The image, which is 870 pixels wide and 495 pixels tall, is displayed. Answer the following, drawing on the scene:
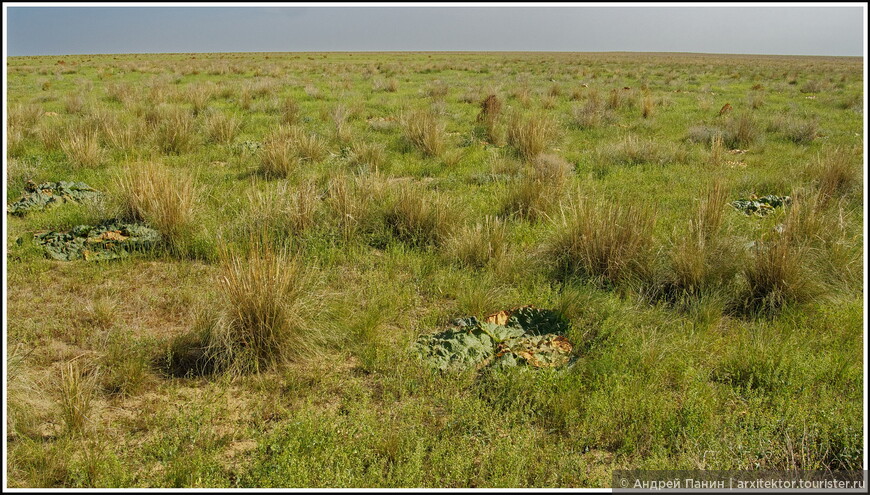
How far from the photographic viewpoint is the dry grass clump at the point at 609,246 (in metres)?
4.21

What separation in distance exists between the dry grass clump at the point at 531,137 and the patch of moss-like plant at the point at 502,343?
4990 millimetres

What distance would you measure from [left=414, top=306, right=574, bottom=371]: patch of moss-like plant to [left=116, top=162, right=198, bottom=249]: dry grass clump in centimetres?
286

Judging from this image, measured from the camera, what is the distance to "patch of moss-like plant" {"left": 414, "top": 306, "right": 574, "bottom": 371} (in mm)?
3213

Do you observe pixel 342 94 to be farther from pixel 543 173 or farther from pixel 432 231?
pixel 432 231

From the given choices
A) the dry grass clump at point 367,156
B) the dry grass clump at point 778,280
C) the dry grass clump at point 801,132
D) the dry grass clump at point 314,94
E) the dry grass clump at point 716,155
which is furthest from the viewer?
the dry grass clump at point 314,94

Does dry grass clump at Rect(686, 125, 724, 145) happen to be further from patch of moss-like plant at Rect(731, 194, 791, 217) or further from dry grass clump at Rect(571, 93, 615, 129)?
patch of moss-like plant at Rect(731, 194, 791, 217)

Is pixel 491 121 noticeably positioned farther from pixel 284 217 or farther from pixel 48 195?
pixel 48 195

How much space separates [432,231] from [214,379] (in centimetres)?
249

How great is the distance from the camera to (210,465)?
2.42 m

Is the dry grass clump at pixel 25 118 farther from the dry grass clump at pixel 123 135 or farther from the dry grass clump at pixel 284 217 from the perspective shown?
the dry grass clump at pixel 284 217

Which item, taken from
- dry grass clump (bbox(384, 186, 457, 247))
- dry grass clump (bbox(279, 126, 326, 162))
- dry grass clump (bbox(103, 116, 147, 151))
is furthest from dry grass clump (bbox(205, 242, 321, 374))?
dry grass clump (bbox(103, 116, 147, 151))

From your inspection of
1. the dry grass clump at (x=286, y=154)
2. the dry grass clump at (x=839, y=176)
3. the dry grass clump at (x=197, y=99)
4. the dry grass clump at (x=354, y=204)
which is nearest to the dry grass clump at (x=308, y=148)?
the dry grass clump at (x=286, y=154)

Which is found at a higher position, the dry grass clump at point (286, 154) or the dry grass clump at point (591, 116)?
the dry grass clump at point (591, 116)

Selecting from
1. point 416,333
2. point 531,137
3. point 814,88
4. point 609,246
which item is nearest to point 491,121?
point 531,137
